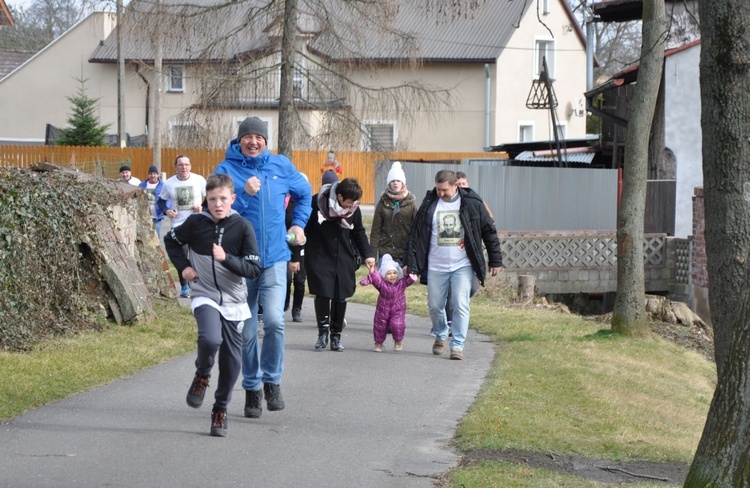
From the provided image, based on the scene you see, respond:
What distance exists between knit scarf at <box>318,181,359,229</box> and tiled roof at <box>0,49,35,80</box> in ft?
143

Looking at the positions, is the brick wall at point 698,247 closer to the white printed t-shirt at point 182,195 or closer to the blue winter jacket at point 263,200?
the white printed t-shirt at point 182,195

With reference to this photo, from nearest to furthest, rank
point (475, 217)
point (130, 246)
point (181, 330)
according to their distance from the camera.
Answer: point (475, 217)
point (181, 330)
point (130, 246)

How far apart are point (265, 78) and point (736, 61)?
32.9 ft

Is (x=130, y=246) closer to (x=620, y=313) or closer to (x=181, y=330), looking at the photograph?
(x=181, y=330)

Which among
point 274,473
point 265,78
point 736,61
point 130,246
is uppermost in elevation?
point 265,78

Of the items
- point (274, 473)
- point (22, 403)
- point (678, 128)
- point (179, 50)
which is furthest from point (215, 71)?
point (678, 128)

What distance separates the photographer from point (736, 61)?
6.33 metres

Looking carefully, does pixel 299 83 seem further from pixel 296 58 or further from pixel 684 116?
pixel 684 116

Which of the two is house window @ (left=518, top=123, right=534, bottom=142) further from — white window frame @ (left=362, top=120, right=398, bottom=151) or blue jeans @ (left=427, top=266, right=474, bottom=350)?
blue jeans @ (left=427, top=266, right=474, bottom=350)

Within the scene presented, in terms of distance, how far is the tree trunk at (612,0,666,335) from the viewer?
12.7 metres

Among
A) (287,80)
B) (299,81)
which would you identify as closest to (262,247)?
(287,80)

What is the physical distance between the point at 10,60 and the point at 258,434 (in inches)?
1940

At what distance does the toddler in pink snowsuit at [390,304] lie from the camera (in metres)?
11.5

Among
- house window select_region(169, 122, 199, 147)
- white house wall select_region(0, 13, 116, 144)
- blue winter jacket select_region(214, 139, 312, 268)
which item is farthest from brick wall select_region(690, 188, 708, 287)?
white house wall select_region(0, 13, 116, 144)
